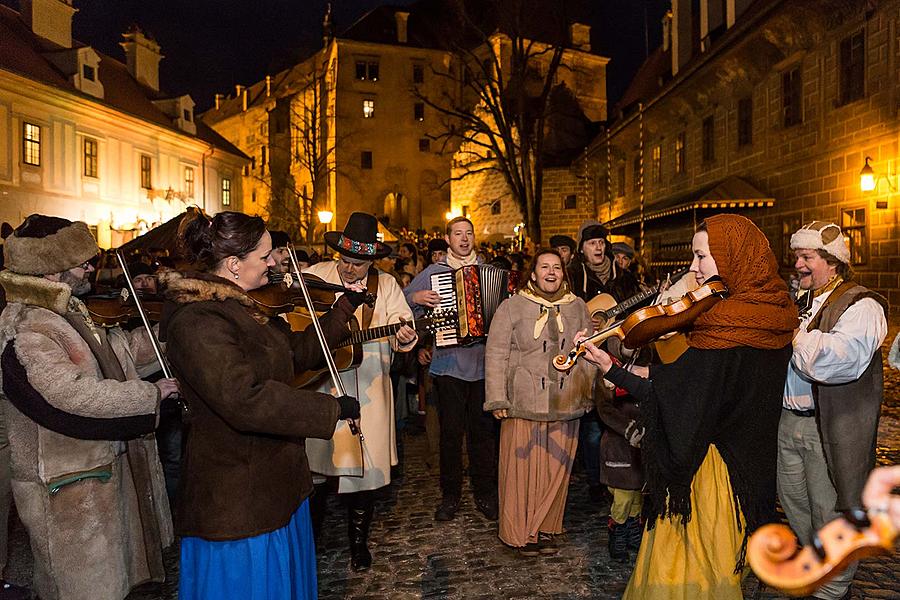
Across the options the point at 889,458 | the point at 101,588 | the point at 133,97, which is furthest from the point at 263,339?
the point at 133,97

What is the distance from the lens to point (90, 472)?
3178mm

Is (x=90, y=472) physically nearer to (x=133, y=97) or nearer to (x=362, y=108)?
(x=133, y=97)

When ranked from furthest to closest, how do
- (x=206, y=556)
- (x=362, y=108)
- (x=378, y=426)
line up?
(x=362, y=108)
(x=378, y=426)
(x=206, y=556)

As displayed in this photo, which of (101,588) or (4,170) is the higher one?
(4,170)

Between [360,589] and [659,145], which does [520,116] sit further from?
[360,589]

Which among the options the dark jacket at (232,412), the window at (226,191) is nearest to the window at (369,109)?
the window at (226,191)

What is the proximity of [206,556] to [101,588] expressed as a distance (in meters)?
0.80

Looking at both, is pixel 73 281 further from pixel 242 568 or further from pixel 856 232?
pixel 856 232

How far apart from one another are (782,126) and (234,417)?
17326 millimetres

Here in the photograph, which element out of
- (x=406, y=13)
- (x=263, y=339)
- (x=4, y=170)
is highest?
(x=406, y=13)

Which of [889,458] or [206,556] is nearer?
[206,556]

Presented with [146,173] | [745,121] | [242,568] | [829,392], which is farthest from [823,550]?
[146,173]

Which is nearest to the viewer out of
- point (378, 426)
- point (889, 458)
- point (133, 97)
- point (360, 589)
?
point (360, 589)

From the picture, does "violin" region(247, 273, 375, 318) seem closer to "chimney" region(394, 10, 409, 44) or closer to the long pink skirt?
the long pink skirt
